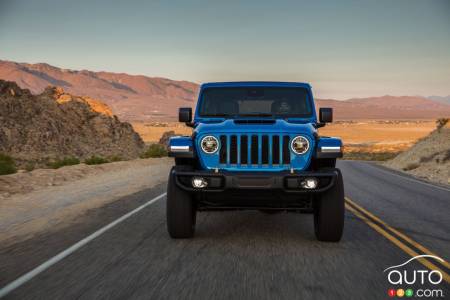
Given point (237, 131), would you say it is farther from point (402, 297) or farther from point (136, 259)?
point (402, 297)

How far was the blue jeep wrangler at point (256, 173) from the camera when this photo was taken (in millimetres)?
6230

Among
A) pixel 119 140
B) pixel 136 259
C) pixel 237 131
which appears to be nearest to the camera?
pixel 136 259

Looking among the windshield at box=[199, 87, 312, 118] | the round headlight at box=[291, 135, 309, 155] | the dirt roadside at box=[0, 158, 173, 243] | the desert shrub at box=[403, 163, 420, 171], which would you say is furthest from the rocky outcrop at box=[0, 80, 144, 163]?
the round headlight at box=[291, 135, 309, 155]

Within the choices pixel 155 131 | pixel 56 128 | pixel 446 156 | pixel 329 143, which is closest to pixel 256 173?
pixel 329 143

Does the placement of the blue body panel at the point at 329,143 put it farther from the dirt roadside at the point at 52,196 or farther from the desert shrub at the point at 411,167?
the desert shrub at the point at 411,167

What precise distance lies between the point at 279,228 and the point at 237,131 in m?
2.06

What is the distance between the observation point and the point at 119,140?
126 feet

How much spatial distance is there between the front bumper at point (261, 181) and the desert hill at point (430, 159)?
51.6 ft

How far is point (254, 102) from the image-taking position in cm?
844

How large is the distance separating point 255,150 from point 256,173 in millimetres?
362

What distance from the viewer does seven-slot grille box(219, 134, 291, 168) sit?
6467 millimetres

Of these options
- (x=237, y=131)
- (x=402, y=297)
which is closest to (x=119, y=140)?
(x=237, y=131)

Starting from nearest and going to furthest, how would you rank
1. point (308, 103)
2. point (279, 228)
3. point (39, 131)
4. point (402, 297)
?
point (402, 297)
point (279, 228)
point (308, 103)
point (39, 131)

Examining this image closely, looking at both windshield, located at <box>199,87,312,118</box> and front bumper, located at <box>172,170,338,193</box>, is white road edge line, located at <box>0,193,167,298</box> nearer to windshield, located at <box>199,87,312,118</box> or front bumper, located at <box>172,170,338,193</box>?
front bumper, located at <box>172,170,338,193</box>
